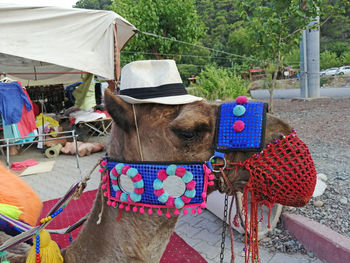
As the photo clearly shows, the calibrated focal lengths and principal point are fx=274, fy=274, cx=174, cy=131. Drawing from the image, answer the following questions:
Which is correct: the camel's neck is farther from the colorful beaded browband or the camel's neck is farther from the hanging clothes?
the hanging clothes

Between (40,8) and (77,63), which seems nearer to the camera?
(40,8)

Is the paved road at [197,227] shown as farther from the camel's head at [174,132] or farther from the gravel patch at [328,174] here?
the camel's head at [174,132]

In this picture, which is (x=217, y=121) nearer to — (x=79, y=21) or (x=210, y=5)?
(x=79, y=21)

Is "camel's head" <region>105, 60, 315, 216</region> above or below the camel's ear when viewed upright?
below

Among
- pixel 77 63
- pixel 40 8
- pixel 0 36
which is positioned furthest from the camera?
pixel 77 63

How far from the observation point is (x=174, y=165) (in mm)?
1132

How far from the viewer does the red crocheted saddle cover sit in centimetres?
108

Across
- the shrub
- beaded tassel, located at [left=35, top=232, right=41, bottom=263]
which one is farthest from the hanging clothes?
the shrub

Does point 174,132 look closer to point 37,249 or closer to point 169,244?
Result: point 37,249

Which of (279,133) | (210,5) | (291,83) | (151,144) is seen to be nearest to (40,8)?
(151,144)

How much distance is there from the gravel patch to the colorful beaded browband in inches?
88.6

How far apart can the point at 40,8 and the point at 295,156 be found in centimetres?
450

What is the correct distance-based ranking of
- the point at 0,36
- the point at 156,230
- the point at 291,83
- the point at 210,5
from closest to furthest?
the point at 156,230 → the point at 0,36 → the point at 291,83 → the point at 210,5

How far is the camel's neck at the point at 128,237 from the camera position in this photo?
119 cm
